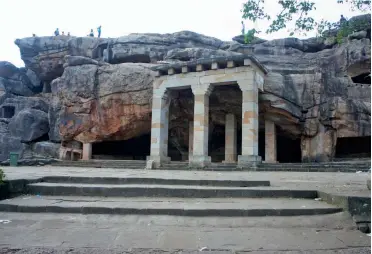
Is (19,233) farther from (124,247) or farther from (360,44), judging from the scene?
(360,44)

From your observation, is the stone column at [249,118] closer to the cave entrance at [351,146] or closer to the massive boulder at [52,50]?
the cave entrance at [351,146]

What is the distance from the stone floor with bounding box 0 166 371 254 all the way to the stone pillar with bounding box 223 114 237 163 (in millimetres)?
14112

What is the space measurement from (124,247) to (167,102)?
1385 cm

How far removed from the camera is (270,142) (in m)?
18.2

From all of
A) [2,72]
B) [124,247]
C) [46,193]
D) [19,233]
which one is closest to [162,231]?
[124,247]

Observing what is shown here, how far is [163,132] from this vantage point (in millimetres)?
16719

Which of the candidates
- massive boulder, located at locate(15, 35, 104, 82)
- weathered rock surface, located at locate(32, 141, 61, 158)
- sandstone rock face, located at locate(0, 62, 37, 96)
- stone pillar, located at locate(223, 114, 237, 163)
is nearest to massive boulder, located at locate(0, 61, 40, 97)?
sandstone rock face, located at locate(0, 62, 37, 96)

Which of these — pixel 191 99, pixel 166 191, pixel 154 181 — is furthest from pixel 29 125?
pixel 166 191

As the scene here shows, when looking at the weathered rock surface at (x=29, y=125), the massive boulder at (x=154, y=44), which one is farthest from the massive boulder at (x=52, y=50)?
the weathered rock surface at (x=29, y=125)

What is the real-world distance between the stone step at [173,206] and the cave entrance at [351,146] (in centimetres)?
1870

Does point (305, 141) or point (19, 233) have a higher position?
point (305, 141)

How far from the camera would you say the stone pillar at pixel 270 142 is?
1811 centimetres

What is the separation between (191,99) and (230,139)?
134 inches

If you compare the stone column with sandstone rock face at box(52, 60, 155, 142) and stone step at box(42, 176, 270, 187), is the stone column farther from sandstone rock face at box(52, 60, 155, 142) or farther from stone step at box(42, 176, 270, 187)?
stone step at box(42, 176, 270, 187)
